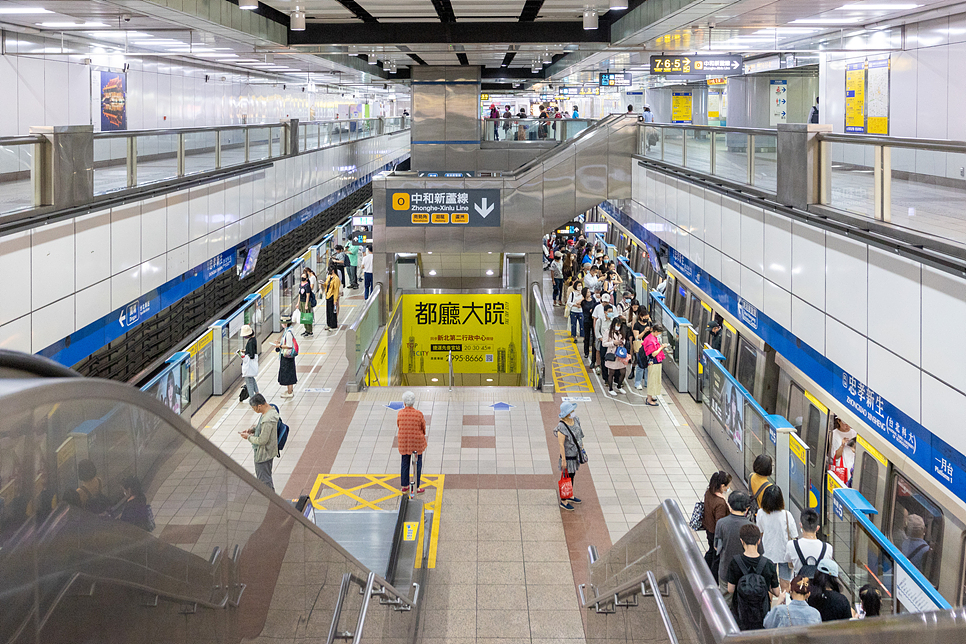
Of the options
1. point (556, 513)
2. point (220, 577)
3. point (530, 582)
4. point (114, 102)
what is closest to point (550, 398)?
point (556, 513)

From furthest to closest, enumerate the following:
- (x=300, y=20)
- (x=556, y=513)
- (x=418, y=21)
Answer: (x=418, y=21) < (x=300, y=20) < (x=556, y=513)

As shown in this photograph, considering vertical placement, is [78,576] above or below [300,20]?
below

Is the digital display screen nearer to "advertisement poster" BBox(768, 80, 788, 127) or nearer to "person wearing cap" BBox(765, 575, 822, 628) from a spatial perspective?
"person wearing cap" BBox(765, 575, 822, 628)

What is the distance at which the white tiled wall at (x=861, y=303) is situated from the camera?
5.77 m

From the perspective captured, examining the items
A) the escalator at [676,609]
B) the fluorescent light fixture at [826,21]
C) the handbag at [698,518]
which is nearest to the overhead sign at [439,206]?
the fluorescent light fixture at [826,21]

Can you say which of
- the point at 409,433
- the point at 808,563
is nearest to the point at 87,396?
the point at 808,563

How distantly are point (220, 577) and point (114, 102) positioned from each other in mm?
20154

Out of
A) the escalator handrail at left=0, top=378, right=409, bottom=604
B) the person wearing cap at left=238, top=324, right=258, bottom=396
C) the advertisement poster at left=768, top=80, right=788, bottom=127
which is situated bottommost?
the person wearing cap at left=238, top=324, right=258, bottom=396

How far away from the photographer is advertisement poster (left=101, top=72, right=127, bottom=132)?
1961cm

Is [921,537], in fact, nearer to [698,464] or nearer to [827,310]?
[827,310]

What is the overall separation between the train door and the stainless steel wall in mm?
16844

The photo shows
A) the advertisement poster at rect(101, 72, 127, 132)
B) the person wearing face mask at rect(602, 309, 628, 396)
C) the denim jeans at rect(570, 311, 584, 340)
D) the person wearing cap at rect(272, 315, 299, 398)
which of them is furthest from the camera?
the advertisement poster at rect(101, 72, 127, 132)

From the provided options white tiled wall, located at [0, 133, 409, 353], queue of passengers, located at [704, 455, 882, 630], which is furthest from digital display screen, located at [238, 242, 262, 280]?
queue of passengers, located at [704, 455, 882, 630]

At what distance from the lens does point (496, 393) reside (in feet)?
46.6
